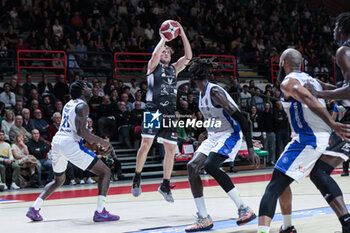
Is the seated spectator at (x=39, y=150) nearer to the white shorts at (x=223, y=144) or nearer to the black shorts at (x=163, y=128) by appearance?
the black shorts at (x=163, y=128)

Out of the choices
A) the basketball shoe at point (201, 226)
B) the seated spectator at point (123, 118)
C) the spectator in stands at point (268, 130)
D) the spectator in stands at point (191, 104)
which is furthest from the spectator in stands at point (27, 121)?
the basketball shoe at point (201, 226)

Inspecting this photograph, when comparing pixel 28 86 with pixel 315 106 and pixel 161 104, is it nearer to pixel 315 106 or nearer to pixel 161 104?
pixel 161 104

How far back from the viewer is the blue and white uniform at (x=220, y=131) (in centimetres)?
534

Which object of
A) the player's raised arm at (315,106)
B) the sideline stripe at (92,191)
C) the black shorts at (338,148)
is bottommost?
the sideline stripe at (92,191)

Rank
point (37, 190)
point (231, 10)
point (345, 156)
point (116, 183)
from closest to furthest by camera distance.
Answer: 1. point (345, 156)
2. point (37, 190)
3. point (116, 183)
4. point (231, 10)

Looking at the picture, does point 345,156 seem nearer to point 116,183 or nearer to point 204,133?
point 116,183

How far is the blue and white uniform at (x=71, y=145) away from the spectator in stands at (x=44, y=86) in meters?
7.35

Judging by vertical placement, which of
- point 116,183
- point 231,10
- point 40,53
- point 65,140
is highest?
point 231,10

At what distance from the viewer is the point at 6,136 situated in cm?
1127

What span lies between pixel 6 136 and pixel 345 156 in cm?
873

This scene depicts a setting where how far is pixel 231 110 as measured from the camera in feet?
16.7

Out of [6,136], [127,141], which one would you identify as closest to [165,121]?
[6,136]

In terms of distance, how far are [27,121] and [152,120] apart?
5.78 meters

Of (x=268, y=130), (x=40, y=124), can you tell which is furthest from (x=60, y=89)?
A: (x=268, y=130)
